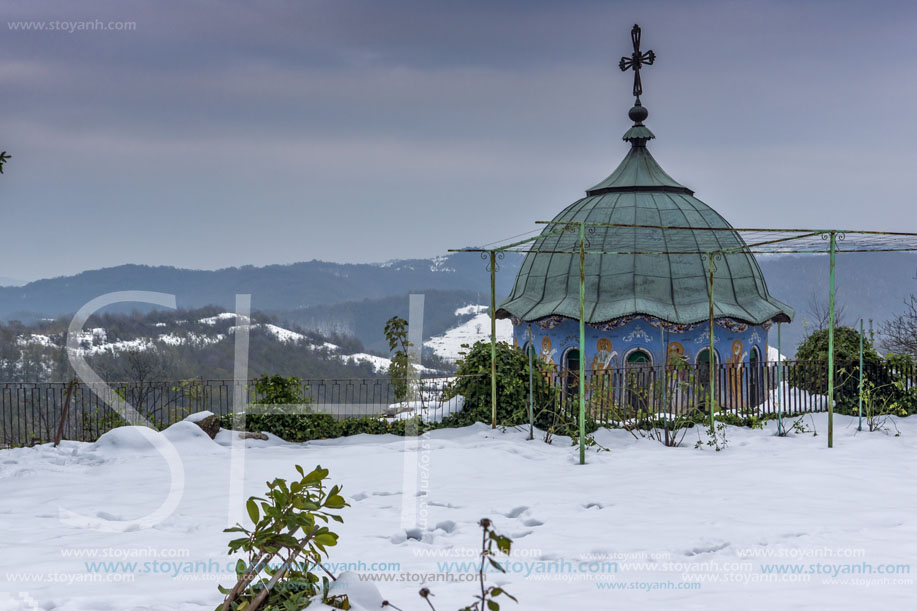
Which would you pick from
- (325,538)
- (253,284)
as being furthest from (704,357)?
(253,284)

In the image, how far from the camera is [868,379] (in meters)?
14.4

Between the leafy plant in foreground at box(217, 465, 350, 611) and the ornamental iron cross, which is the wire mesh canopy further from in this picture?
the leafy plant in foreground at box(217, 465, 350, 611)

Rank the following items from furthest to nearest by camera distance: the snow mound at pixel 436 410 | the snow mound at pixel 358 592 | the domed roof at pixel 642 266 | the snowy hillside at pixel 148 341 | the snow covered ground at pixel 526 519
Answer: the snowy hillside at pixel 148 341 → the domed roof at pixel 642 266 → the snow mound at pixel 436 410 → the snow covered ground at pixel 526 519 → the snow mound at pixel 358 592

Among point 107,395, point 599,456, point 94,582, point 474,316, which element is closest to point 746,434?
point 599,456

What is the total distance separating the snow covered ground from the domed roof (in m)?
6.98

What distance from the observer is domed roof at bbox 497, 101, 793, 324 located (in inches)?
731

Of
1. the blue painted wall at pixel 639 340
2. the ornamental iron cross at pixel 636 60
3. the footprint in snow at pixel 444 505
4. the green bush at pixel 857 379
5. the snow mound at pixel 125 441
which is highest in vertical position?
the ornamental iron cross at pixel 636 60

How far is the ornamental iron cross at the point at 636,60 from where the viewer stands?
19.9 metres

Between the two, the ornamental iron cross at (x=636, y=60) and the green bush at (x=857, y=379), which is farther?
the ornamental iron cross at (x=636, y=60)

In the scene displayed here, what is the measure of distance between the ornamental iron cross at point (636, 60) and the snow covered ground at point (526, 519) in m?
12.3

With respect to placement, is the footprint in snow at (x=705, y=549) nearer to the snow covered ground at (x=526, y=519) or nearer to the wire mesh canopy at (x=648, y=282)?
the snow covered ground at (x=526, y=519)

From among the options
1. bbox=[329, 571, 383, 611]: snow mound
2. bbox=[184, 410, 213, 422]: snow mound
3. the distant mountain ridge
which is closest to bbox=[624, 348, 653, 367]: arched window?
bbox=[184, 410, 213, 422]: snow mound

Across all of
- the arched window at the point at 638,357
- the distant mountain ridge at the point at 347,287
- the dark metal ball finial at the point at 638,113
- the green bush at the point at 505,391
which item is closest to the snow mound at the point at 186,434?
the green bush at the point at 505,391

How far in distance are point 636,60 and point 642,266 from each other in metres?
6.18
